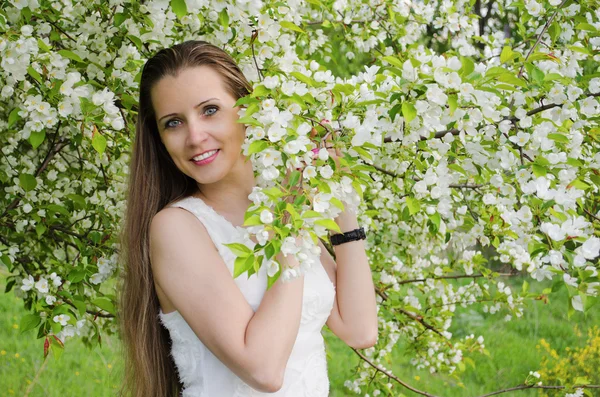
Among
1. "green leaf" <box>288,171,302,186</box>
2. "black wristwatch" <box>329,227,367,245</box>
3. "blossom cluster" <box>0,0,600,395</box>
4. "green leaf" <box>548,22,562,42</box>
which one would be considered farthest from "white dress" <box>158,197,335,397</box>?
"green leaf" <box>548,22,562,42</box>

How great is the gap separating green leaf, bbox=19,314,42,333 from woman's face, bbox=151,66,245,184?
767 millimetres

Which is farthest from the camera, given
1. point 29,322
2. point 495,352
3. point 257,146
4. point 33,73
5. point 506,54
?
point 495,352

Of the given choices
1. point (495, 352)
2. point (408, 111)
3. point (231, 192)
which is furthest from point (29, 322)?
point (495, 352)

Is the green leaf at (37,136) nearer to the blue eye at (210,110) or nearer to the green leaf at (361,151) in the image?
the blue eye at (210,110)

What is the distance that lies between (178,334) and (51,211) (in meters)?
1.07

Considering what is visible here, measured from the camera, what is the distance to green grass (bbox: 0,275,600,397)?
5.30 metres

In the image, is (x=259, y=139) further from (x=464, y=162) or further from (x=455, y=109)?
(x=464, y=162)

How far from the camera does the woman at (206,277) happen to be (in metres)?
1.90

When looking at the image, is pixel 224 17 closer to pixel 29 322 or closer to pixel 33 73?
pixel 33 73

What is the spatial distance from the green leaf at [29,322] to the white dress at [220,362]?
1.49ft

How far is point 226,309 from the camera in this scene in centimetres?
190

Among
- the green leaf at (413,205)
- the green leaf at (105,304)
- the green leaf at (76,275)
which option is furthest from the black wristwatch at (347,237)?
the green leaf at (76,275)

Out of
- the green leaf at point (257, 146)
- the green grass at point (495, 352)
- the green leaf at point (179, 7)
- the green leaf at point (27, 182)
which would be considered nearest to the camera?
the green leaf at point (257, 146)

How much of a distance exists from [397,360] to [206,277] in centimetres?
471
